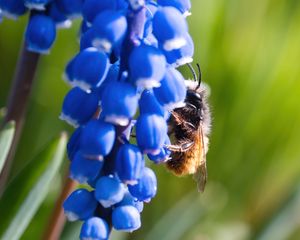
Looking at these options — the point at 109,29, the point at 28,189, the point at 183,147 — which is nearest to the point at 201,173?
the point at 183,147

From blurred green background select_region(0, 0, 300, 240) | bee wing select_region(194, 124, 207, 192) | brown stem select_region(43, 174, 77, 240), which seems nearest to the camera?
bee wing select_region(194, 124, 207, 192)

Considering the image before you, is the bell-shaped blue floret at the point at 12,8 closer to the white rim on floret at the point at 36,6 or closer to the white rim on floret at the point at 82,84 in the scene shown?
the white rim on floret at the point at 36,6

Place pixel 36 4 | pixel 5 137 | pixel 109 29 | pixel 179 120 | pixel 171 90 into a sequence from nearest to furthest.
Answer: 1. pixel 109 29
2. pixel 171 90
3. pixel 36 4
4. pixel 5 137
5. pixel 179 120

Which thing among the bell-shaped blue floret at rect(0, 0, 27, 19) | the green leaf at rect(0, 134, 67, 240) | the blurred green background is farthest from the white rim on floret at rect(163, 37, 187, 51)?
the blurred green background

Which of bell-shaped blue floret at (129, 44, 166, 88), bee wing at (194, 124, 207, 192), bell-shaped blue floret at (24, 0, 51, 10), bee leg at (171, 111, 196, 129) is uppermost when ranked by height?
bell-shaped blue floret at (129, 44, 166, 88)

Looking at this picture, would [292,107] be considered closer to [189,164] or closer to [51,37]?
[189,164]

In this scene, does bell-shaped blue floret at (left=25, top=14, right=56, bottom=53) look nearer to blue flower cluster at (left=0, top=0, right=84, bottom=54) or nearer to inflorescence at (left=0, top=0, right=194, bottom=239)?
blue flower cluster at (left=0, top=0, right=84, bottom=54)

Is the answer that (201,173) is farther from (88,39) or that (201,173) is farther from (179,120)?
(88,39)

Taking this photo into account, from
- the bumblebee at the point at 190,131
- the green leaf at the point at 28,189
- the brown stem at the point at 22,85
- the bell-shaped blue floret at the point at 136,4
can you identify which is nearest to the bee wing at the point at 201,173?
the bumblebee at the point at 190,131
